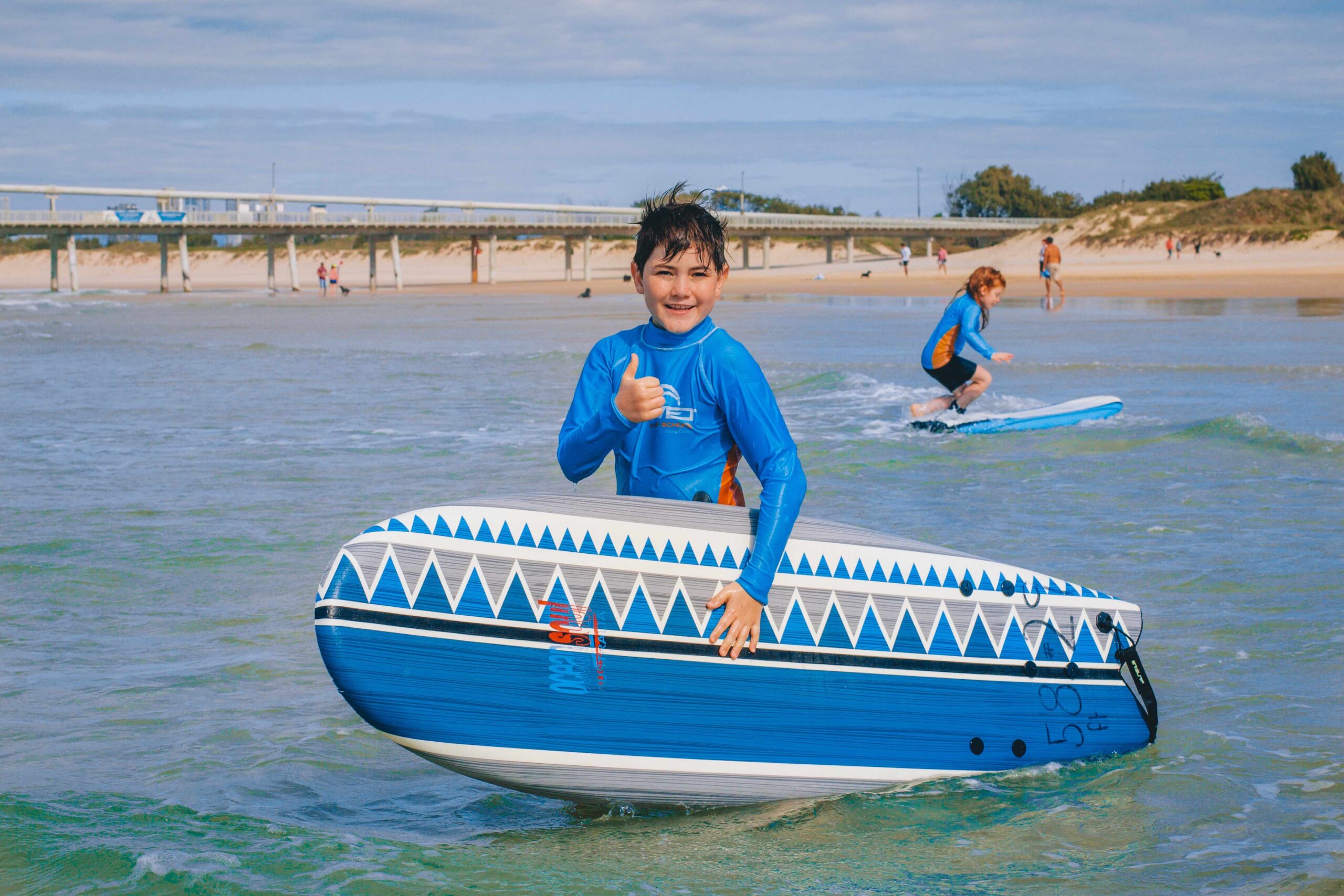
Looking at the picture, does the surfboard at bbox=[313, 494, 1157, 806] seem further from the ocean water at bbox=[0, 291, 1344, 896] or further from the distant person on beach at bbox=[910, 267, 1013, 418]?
the distant person on beach at bbox=[910, 267, 1013, 418]

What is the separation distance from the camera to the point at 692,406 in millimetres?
3523

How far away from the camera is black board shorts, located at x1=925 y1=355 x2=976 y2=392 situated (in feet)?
40.2

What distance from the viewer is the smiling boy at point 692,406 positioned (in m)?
3.43

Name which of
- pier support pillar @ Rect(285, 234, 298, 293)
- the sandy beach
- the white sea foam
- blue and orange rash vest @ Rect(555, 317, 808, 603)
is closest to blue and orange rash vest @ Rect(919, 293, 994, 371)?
blue and orange rash vest @ Rect(555, 317, 808, 603)

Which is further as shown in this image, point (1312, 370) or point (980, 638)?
point (1312, 370)

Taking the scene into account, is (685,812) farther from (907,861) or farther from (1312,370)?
(1312,370)

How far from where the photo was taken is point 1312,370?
639 inches

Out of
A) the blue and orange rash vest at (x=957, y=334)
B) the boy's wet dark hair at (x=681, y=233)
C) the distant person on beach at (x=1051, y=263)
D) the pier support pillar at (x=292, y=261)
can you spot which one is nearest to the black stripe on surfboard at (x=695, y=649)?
the boy's wet dark hair at (x=681, y=233)

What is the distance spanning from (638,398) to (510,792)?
1726mm

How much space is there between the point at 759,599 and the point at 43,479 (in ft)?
27.0

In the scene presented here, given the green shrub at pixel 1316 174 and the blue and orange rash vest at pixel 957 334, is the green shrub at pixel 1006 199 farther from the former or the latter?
the blue and orange rash vest at pixel 957 334

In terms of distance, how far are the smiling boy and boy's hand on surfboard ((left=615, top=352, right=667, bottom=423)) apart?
7cm

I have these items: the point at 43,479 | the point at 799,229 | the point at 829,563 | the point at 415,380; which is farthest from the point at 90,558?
the point at 799,229

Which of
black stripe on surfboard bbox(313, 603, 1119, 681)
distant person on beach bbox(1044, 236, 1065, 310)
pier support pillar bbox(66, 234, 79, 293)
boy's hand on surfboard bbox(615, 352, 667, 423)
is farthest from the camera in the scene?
pier support pillar bbox(66, 234, 79, 293)
